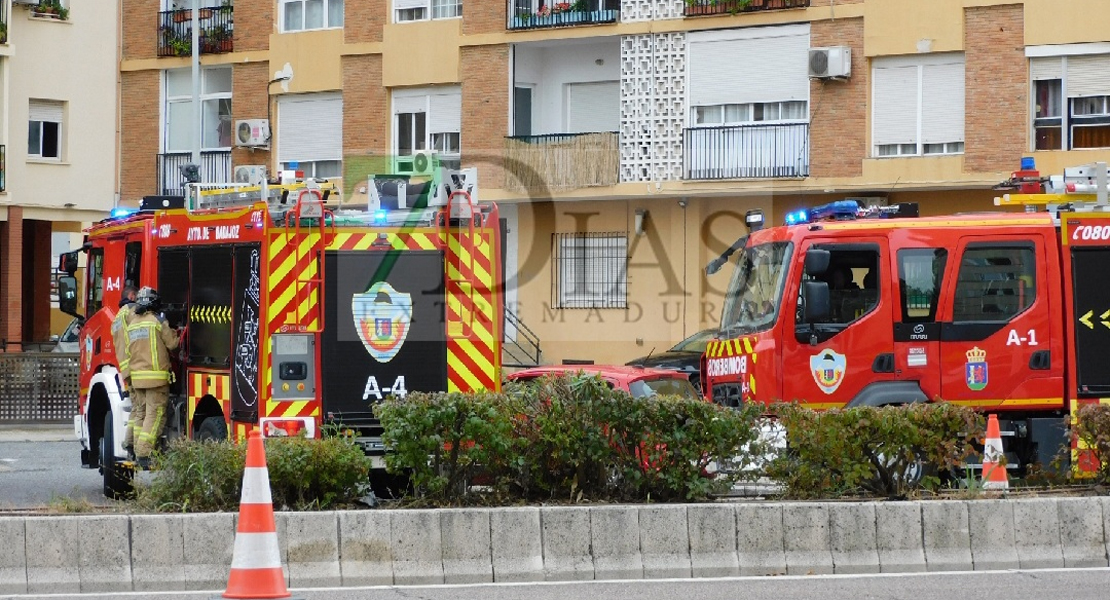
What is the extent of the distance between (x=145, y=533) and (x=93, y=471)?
9751 millimetres

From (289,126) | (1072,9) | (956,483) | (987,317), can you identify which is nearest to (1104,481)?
(956,483)

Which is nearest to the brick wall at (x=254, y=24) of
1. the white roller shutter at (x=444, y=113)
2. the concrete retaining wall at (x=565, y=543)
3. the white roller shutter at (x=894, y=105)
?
the white roller shutter at (x=444, y=113)

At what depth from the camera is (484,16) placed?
33.1m

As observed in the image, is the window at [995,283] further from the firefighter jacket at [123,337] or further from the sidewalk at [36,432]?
the sidewalk at [36,432]

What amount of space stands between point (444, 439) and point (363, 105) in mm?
24074

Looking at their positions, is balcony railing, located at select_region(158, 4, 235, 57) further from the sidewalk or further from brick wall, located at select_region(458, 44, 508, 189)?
the sidewalk

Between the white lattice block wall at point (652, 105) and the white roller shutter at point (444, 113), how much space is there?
147 inches

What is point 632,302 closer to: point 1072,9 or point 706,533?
point 1072,9

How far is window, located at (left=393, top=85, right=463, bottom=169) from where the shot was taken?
110 feet

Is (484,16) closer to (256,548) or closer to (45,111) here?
(45,111)

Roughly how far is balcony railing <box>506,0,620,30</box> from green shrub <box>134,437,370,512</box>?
2175 centimetres

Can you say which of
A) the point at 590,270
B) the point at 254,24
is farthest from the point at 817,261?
the point at 254,24

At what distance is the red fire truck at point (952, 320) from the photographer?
14.5 meters

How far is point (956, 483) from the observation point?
1212 centimetres
